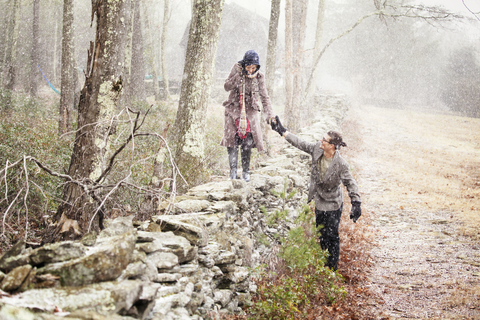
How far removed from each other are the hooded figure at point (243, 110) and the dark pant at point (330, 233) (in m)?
1.51

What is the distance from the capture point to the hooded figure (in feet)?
17.1

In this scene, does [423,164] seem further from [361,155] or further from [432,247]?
[432,247]

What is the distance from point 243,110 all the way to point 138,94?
34.7 ft

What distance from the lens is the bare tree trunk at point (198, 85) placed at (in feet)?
17.9

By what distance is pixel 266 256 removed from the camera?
499 centimetres

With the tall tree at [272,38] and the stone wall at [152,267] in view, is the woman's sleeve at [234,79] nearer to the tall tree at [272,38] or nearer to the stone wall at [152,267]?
the stone wall at [152,267]

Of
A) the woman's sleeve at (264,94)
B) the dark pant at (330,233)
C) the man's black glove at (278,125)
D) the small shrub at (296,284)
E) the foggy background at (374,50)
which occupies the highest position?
the foggy background at (374,50)

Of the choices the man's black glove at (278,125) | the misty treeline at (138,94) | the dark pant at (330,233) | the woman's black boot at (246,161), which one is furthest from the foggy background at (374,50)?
the dark pant at (330,233)

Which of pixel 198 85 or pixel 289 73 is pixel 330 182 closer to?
pixel 198 85

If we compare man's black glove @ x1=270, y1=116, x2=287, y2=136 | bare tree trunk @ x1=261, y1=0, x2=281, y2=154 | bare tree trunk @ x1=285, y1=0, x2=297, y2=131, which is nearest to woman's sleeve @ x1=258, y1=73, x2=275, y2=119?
man's black glove @ x1=270, y1=116, x2=287, y2=136

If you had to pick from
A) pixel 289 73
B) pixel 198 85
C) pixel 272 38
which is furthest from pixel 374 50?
pixel 198 85

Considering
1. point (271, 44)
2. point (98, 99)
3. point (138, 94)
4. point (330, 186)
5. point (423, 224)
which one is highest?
point (271, 44)

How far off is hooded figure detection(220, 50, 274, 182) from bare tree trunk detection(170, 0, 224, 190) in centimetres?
47

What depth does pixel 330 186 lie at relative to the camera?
4809 mm
